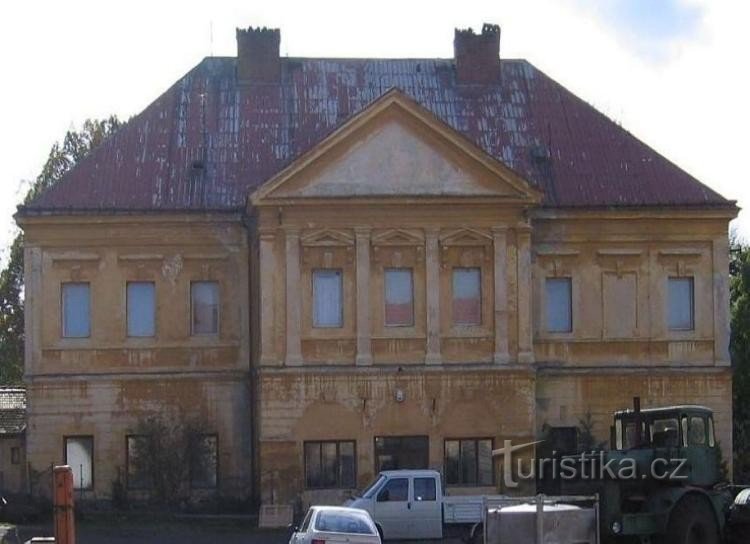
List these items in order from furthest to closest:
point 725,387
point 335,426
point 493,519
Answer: point 725,387 < point 335,426 < point 493,519

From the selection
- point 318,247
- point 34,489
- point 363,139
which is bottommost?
point 34,489

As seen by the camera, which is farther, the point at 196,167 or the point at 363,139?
the point at 196,167

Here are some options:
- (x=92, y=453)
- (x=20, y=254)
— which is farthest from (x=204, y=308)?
(x=20, y=254)

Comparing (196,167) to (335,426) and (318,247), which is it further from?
(335,426)

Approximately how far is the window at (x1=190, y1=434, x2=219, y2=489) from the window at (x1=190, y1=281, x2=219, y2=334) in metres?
2.93

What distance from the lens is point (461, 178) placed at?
4141 cm

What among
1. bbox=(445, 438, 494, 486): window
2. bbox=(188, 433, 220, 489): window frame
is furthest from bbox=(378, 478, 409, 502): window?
bbox=(188, 433, 220, 489): window frame

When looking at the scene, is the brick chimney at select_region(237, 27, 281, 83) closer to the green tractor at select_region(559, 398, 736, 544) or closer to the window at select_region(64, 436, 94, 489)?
the window at select_region(64, 436, 94, 489)

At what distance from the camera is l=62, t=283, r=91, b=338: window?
43.2m

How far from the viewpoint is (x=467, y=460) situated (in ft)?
137

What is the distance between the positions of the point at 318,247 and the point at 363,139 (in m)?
3.02

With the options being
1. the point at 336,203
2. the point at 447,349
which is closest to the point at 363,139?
the point at 336,203

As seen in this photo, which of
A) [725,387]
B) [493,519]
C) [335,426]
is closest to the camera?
[493,519]

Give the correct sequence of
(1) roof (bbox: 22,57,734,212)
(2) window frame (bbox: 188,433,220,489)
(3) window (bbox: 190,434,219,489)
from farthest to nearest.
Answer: (1) roof (bbox: 22,57,734,212) < (3) window (bbox: 190,434,219,489) < (2) window frame (bbox: 188,433,220,489)
